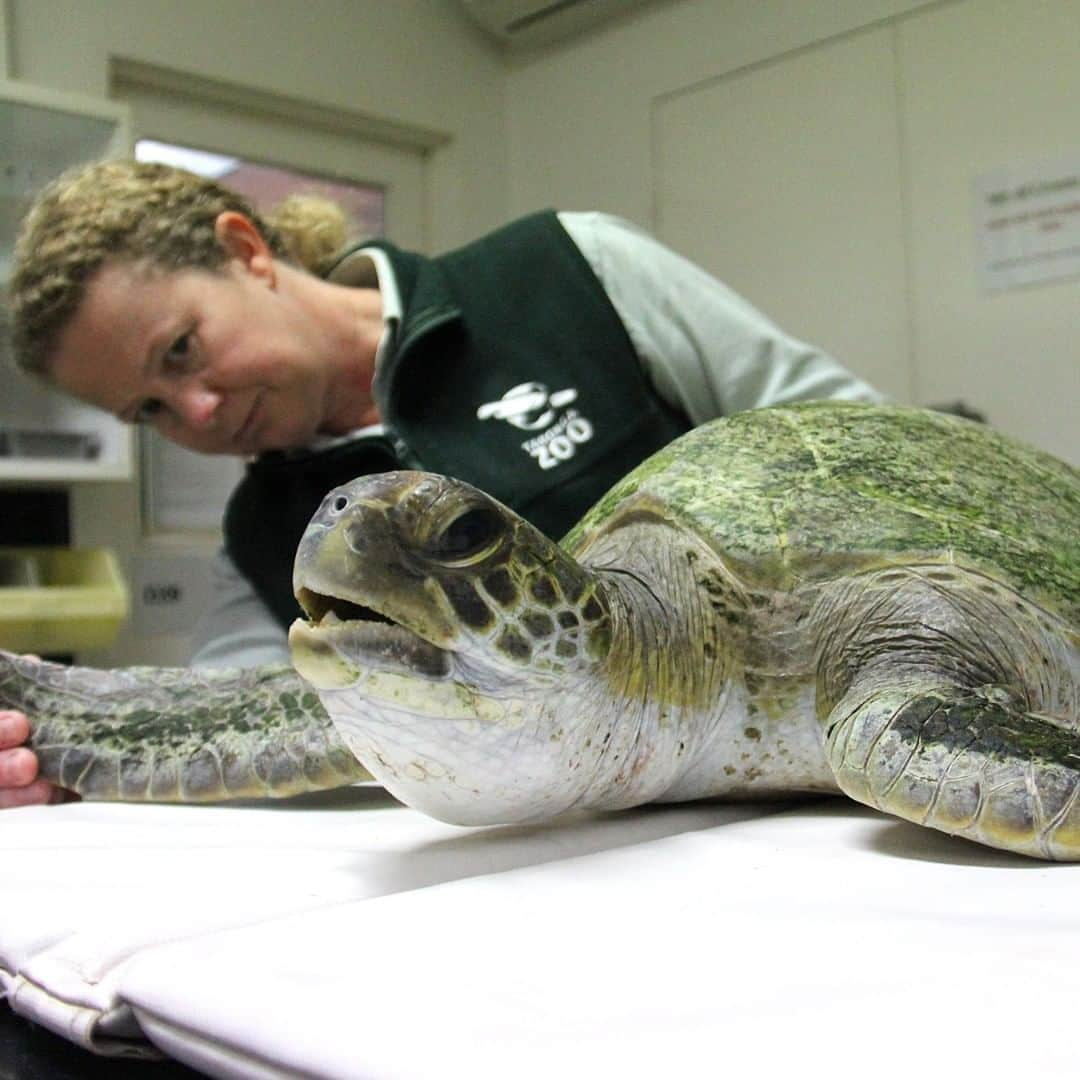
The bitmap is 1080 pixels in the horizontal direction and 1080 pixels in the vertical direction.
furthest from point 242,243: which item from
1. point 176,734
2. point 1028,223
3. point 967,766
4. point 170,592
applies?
point 1028,223

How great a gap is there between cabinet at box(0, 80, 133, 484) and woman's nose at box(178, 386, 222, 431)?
0.72 metres

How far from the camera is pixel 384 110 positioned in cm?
275

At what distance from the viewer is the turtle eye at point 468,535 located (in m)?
0.59

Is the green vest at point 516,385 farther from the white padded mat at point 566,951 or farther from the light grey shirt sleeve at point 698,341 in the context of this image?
the white padded mat at point 566,951

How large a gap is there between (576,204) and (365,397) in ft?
5.08

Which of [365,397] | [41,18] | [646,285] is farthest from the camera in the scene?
[41,18]

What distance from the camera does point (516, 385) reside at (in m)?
1.39

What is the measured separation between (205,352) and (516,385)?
37 centimetres

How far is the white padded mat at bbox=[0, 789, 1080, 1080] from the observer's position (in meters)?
0.36

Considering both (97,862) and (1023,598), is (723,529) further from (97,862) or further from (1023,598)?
(97,862)

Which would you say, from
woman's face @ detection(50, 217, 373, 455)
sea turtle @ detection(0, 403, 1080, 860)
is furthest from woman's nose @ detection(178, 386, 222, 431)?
sea turtle @ detection(0, 403, 1080, 860)

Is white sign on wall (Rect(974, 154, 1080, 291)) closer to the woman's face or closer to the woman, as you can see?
the woman

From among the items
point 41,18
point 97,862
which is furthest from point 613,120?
point 97,862

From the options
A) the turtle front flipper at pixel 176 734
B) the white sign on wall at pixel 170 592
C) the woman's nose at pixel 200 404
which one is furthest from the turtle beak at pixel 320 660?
the white sign on wall at pixel 170 592
